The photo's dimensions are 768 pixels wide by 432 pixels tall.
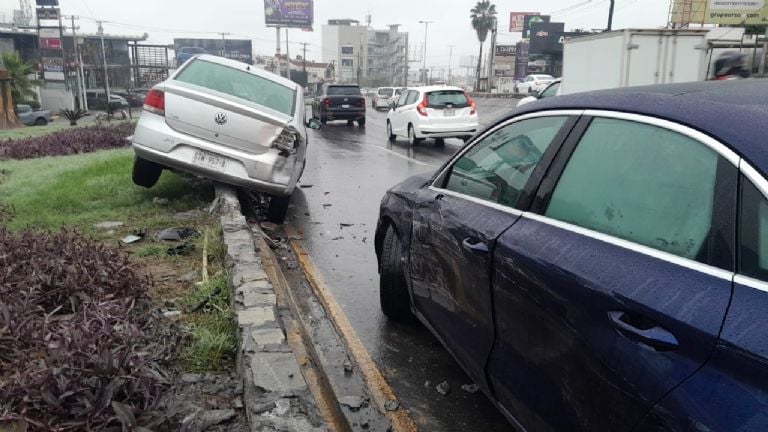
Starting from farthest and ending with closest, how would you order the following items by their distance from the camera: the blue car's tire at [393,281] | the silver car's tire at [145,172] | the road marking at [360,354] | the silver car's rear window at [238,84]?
the silver car's tire at [145,172] → the silver car's rear window at [238,84] → the blue car's tire at [393,281] → the road marking at [360,354]

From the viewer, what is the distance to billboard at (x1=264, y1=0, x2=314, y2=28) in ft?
246

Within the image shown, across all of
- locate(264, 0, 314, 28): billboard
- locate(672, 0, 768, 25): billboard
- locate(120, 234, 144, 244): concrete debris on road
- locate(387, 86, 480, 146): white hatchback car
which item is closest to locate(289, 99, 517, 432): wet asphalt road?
locate(120, 234, 144, 244): concrete debris on road

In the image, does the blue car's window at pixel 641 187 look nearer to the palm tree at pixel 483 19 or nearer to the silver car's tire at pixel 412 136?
the silver car's tire at pixel 412 136

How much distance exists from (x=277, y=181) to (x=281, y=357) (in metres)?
3.93

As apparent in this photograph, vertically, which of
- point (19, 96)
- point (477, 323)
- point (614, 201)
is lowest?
point (19, 96)

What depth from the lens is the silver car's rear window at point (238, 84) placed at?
7367 mm

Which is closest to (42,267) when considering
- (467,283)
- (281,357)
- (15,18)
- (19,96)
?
(281,357)

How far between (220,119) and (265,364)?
13.6 ft

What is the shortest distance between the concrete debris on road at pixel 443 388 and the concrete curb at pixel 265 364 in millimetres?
974

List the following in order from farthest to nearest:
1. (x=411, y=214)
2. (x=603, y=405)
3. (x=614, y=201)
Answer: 1. (x=411, y=214)
2. (x=614, y=201)
3. (x=603, y=405)

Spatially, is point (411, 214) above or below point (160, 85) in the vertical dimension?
below

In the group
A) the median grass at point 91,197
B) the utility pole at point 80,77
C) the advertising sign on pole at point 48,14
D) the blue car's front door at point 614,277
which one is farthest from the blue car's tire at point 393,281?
the advertising sign on pole at point 48,14

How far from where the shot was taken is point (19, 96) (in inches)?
1740

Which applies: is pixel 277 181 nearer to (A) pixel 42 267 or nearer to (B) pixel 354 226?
(B) pixel 354 226
